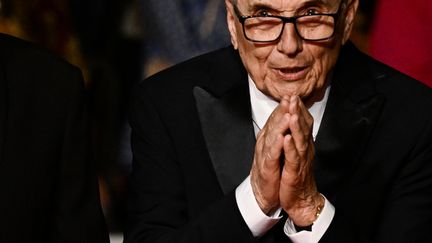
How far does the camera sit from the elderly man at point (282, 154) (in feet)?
8.68

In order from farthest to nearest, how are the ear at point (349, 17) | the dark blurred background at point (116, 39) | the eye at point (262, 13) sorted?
1. the dark blurred background at point (116, 39)
2. the ear at point (349, 17)
3. the eye at point (262, 13)

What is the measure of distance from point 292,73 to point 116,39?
3.87 ft

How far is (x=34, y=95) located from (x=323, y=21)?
60 cm

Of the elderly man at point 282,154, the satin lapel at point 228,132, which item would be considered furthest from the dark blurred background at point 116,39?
the satin lapel at point 228,132

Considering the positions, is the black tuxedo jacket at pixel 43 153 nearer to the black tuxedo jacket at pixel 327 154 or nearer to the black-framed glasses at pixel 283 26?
the black tuxedo jacket at pixel 327 154

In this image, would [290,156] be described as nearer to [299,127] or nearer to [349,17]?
[299,127]

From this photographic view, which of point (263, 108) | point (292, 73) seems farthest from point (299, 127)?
point (263, 108)

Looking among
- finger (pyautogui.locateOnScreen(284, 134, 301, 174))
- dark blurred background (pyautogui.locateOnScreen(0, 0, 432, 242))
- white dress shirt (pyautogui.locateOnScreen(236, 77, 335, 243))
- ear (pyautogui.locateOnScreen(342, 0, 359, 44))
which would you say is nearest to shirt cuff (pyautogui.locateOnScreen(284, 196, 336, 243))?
white dress shirt (pyautogui.locateOnScreen(236, 77, 335, 243))

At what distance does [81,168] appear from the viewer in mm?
2607

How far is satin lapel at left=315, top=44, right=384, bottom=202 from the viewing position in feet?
9.14

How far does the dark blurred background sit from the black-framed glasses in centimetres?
94

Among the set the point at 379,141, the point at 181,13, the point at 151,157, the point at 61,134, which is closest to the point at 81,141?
the point at 61,134

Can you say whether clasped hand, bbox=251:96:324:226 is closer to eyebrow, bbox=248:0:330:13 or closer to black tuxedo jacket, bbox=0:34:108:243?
eyebrow, bbox=248:0:330:13

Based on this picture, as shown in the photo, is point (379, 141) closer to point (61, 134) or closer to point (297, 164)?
point (297, 164)
